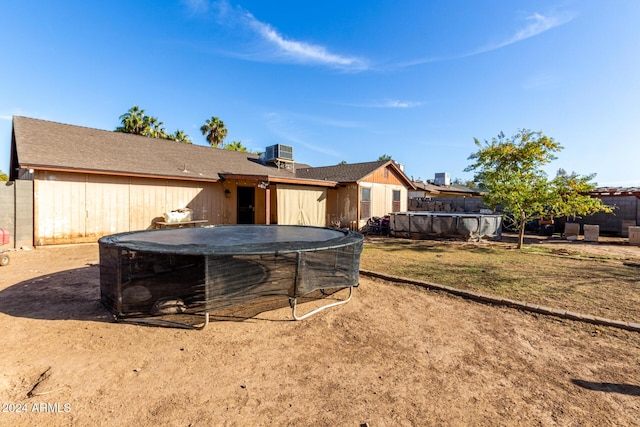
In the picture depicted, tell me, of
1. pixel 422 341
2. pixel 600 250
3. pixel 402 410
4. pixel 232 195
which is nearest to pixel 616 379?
pixel 422 341

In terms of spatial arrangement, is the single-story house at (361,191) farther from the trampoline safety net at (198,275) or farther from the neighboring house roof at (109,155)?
the trampoline safety net at (198,275)

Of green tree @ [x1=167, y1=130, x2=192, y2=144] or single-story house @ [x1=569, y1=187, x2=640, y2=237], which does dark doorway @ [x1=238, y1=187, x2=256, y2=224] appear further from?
green tree @ [x1=167, y1=130, x2=192, y2=144]

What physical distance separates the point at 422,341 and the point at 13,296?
5989 millimetres

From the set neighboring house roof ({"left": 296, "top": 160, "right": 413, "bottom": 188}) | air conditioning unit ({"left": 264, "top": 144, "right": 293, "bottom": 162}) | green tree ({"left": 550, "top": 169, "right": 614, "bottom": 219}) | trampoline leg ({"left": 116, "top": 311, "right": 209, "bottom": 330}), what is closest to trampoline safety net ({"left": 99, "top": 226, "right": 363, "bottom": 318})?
trampoline leg ({"left": 116, "top": 311, "right": 209, "bottom": 330})

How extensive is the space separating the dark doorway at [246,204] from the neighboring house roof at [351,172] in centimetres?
399

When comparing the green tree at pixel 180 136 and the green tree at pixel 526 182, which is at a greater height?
the green tree at pixel 180 136

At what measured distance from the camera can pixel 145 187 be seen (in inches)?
402

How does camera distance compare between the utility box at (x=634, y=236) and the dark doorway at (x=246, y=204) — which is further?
the dark doorway at (x=246, y=204)

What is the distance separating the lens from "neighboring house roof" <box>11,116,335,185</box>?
28.1 ft

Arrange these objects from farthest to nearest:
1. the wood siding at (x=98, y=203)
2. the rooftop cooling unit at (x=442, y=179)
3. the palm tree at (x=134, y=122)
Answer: the rooftop cooling unit at (x=442, y=179) < the palm tree at (x=134, y=122) < the wood siding at (x=98, y=203)

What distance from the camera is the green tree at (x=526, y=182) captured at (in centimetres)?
885

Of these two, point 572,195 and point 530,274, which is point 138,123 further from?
point 572,195

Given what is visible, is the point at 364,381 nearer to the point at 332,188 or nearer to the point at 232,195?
the point at 232,195

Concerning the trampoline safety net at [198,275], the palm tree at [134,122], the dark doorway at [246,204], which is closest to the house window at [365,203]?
the dark doorway at [246,204]
